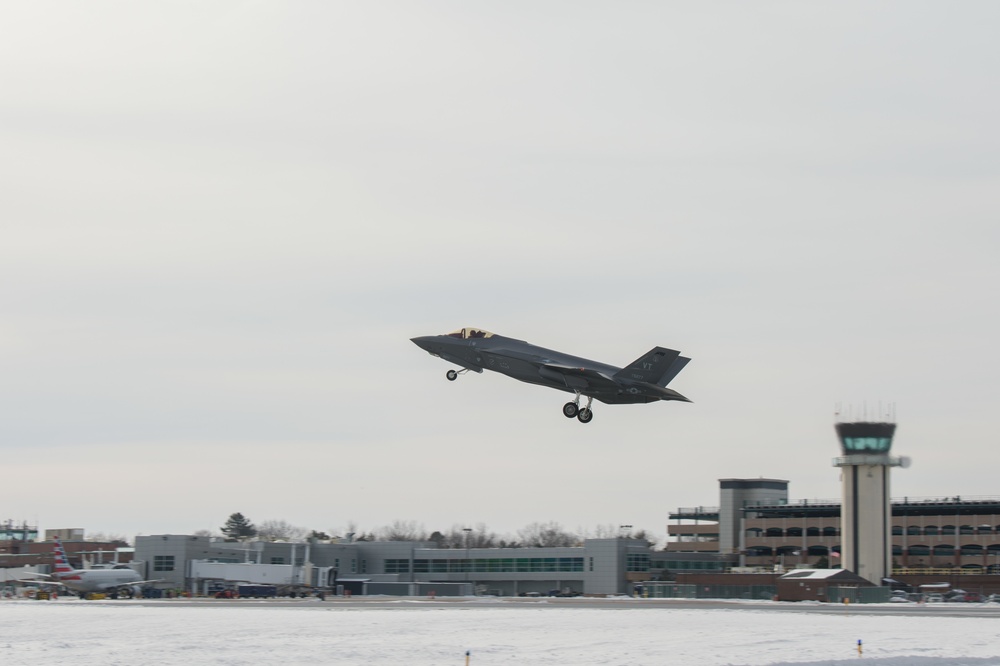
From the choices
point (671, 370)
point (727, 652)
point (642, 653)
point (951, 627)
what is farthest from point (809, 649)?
point (951, 627)

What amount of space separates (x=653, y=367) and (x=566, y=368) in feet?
15.6

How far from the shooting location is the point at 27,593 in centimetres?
14588

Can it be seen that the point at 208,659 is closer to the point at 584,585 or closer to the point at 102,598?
the point at 102,598

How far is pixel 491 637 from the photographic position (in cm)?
7188

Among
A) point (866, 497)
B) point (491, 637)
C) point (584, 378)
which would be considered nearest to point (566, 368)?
point (584, 378)

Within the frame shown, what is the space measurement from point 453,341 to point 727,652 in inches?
908

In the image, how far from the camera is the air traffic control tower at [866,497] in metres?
178

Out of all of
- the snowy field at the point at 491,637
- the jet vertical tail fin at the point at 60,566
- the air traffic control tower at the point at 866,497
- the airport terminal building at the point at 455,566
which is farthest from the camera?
the air traffic control tower at the point at 866,497

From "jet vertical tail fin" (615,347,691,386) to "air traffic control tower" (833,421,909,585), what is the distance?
123 m

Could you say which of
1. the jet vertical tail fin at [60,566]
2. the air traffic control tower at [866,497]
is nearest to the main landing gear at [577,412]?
the jet vertical tail fin at [60,566]

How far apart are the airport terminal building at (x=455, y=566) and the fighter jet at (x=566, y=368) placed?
91.1 meters

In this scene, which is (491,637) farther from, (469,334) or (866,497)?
(866,497)

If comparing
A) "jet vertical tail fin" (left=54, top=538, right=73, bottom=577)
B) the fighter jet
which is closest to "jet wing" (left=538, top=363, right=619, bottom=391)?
the fighter jet

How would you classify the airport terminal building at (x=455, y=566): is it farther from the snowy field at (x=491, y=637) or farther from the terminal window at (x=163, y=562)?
the snowy field at (x=491, y=637)
